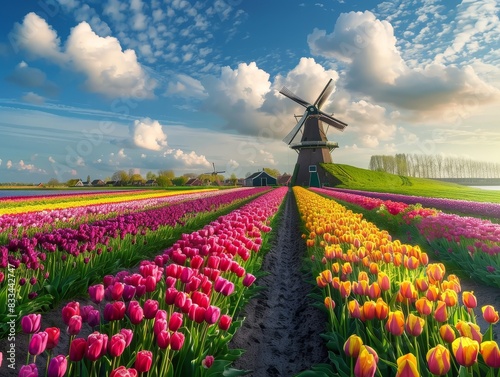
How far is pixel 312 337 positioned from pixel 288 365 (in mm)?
496

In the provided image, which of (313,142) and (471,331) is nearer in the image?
(471,331)

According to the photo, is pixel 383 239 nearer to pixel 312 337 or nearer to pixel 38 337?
pixel 312 337

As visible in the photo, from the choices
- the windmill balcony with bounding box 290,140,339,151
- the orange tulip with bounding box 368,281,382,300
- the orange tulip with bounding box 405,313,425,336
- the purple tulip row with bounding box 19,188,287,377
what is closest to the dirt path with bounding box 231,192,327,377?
the purple tulip row with bounding box 19,188,287,377

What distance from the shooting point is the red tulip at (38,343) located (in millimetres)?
1937

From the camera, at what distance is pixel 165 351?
2330 millimetres

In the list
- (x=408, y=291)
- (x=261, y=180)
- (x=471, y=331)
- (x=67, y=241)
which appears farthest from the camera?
(x=261, y=180)

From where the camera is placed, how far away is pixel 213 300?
384cm

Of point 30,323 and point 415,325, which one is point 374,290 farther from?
point 30,323

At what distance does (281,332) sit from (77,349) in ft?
10.5

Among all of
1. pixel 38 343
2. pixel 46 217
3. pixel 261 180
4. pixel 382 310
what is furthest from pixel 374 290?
pixel 261 180

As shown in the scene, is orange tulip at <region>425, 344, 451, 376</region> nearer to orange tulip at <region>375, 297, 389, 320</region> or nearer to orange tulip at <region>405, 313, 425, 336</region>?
orange tulip at <region>405, 313, 425, 336</region>

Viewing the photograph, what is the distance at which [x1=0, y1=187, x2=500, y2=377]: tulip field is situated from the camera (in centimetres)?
221

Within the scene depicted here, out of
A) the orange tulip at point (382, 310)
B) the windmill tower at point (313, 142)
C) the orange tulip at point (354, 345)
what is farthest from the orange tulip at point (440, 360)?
the windmill tower at point (313, 142)

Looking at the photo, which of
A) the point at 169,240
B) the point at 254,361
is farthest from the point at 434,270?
the point at 169,240
